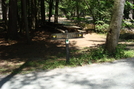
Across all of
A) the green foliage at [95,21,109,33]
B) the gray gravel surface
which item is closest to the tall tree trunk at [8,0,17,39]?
the green foliage at [95,21,109,33]

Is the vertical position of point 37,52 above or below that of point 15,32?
below

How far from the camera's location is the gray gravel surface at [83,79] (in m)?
3.93

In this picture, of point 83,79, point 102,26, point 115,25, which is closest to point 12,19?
point 102,26

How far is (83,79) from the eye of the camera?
4375mm

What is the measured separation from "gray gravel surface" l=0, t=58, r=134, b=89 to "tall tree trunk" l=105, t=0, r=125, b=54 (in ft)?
3.62

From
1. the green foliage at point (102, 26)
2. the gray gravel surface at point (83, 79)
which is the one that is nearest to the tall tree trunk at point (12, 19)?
the green foliage at point (102, 26)

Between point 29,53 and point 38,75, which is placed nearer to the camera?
point 38,75

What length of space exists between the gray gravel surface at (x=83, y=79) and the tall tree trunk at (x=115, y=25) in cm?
110

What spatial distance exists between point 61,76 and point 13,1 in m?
11.0

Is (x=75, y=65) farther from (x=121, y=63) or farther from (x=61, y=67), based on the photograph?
(x=121, y=63)

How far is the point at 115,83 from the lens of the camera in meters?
3.91

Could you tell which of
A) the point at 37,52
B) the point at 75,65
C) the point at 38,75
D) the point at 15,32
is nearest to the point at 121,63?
the point at 75,65

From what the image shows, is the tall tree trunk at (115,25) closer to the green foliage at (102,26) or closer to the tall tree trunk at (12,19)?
the green foliage at (102,26)

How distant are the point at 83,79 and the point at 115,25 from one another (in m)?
2.77
